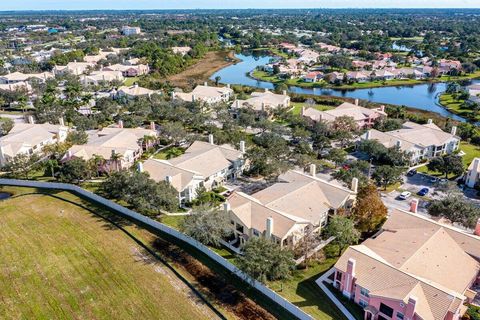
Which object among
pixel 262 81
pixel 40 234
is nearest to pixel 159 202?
pixel 40 234

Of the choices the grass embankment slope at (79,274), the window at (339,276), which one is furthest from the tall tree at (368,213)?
the grass embankment slope at (79,274)

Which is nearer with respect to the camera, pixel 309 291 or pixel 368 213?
pixel 309 291

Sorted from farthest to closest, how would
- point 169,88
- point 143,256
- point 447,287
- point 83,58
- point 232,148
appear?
1. point 83,58
2. point 169,88
3. point 232,148
4. point 143,256
5. point 447,287

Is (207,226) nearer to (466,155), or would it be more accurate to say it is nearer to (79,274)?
(79,274)

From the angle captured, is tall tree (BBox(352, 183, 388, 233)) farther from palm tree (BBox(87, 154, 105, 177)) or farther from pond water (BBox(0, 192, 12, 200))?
pond water (BBox(0, 192, 12, 200))

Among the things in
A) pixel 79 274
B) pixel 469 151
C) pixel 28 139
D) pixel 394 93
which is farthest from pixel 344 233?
pixel 394 93

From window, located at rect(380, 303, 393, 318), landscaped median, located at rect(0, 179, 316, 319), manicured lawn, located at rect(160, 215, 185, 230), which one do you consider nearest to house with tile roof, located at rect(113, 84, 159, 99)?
landscaped median, located at rect(0, 179, 316, 319)

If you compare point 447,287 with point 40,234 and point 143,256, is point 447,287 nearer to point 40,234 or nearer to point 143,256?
point 143,256
